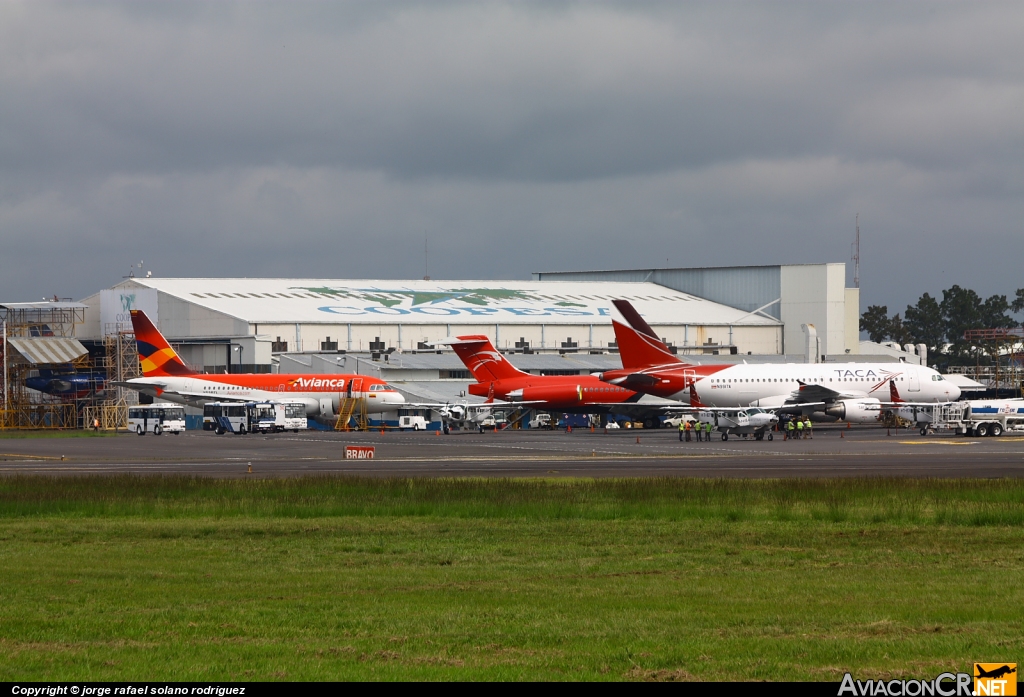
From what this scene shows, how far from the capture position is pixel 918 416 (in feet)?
272

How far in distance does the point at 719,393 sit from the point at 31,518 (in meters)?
71.2

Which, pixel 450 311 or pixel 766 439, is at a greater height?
pixel 450 311

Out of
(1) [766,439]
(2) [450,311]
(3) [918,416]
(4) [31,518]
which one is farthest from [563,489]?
(2) [450,311]

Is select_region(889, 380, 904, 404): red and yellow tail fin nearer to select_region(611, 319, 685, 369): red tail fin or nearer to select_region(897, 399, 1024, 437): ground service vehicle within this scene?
select_region(897, 399, 1024, 437): ground service vehicle

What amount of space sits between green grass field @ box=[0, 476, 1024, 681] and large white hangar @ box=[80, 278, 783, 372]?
302ft

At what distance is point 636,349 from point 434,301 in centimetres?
4981

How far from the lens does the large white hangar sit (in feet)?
411

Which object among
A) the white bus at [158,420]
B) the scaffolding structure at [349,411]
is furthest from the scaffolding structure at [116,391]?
the scaffolding structure at [349,411]

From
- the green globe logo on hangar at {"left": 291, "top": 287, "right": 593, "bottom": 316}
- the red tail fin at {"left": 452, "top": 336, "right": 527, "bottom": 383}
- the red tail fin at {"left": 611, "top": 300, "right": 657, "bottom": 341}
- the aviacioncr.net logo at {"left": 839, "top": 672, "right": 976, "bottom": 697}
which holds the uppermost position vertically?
the green globe logo on hangar at {"left": 291, "top": 287, "right": 593, "bottom": 316}

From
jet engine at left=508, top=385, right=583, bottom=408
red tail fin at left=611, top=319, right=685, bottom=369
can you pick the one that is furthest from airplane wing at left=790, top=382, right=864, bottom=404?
jet engine at left=508, top=385, right=583, bottom=408

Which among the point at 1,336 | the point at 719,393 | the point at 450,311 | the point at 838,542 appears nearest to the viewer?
the point at 838,542

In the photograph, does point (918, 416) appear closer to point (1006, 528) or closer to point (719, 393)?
point (719, 393)

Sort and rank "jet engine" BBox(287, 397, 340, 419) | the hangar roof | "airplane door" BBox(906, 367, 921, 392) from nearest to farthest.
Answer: "airplane door" BBox(906, 367, 921, 392)
"jet engine" BBox(287, 397, 340, 419)
the hangar roof

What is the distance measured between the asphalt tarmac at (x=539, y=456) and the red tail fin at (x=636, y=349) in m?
15.6
